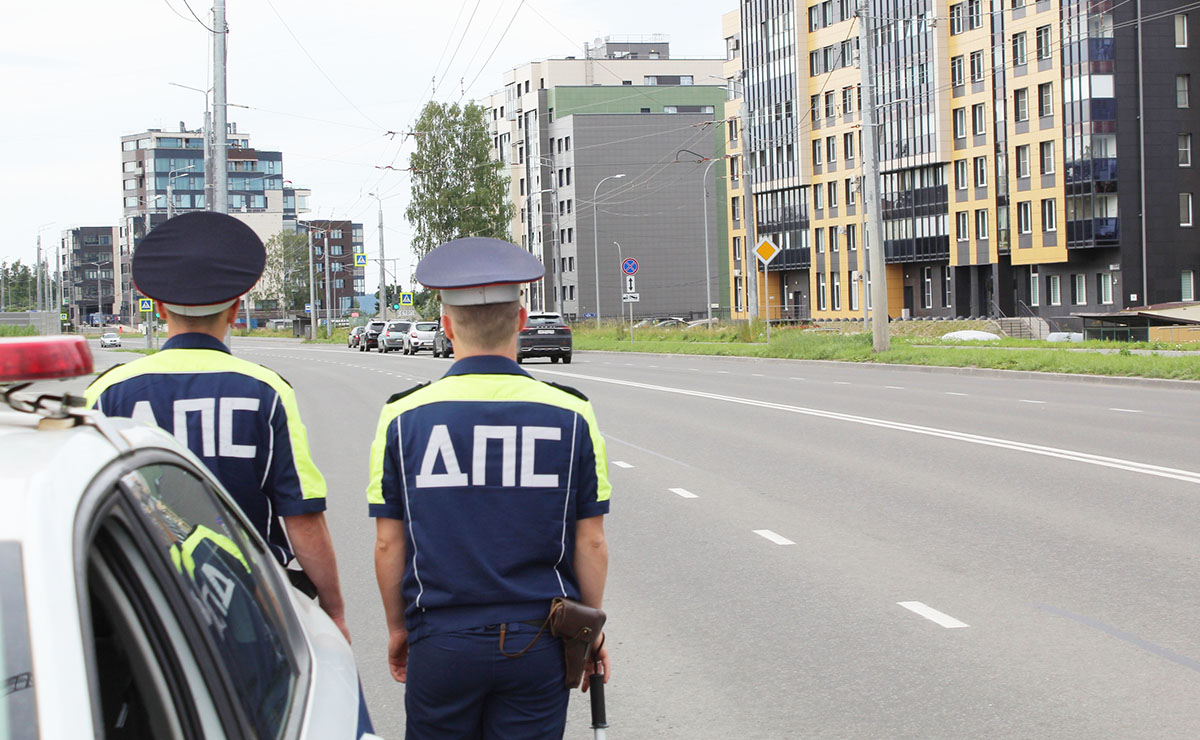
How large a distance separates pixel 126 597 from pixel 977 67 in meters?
73.3

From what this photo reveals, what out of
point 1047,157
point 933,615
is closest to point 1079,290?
point 1047,157

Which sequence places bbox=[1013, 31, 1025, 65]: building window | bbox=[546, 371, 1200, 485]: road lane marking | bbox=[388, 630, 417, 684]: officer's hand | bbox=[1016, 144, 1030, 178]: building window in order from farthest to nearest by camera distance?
bbox=[1016, 144, 1030, 178]: building window, bbox=[1013, 31, 1025, 65]: building window, bbox=[546, 371, 1200, 485]: road lane marking, bbox=[388, 630, 417, 684]: officer's hand

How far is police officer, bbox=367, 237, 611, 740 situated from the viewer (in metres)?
2.86

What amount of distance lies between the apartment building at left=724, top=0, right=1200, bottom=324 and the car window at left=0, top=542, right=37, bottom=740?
149 ft

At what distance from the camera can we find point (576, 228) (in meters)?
109

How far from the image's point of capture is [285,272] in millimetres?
153125

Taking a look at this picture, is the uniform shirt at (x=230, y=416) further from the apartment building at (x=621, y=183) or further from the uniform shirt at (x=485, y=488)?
the apartment building at (x=621, y=183)

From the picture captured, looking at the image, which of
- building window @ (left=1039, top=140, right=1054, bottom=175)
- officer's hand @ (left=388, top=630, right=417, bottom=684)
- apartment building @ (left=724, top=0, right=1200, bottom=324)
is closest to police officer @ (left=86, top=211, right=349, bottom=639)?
officer's hand @ (left=388, top=630, right=417, bottom=684)

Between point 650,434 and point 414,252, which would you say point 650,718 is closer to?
point 650,434

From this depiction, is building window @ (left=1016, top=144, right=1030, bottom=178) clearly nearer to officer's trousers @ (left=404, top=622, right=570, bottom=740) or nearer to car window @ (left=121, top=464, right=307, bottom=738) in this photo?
officer's trousers @ (left=404, top=622, right=570, bottom=740)

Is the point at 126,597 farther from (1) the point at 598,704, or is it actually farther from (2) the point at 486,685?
(1) the point at 598,704

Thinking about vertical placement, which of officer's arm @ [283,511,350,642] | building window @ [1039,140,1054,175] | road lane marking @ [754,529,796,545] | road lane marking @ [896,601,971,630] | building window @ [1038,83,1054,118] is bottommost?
road lane marking @ [896,601,971,630]

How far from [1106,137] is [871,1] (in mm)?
19312

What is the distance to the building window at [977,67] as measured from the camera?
6994cm
